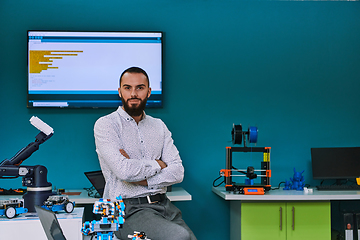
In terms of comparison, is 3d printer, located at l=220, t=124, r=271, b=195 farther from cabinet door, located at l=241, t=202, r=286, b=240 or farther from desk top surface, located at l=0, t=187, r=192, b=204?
desk top surface, located at l=0, t=187, r=192, b=204

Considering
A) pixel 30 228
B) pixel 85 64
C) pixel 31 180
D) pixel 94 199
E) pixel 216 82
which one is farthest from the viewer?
pixel 216 82

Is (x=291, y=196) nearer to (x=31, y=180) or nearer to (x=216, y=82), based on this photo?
(x=216, y=82)

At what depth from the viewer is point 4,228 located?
5.60 feet

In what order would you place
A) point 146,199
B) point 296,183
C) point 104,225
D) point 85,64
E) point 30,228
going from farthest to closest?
point 85,64, point 296,183, point 146,199, point 30,228, point 104,225

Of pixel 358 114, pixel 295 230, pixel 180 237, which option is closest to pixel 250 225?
pixel 295 230

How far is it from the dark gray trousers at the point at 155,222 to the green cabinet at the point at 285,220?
999mm

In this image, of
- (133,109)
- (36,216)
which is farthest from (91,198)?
(36,216)

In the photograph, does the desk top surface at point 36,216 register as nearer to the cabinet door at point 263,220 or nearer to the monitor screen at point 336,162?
the cabinet door at point 263,220

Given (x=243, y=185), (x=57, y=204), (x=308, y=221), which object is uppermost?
(x=57, y=204)

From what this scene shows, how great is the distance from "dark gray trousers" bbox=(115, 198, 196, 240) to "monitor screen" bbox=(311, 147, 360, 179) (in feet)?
6.20

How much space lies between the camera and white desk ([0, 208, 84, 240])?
1708 mm

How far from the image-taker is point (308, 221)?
10.6ft

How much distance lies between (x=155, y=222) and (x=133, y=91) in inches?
36.3

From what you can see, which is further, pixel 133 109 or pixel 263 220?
pixel 263 220
